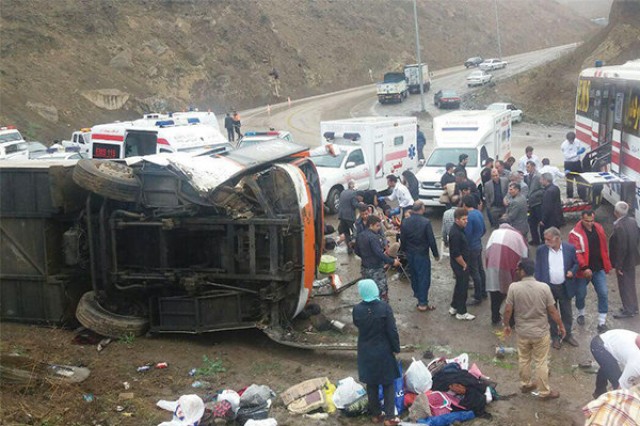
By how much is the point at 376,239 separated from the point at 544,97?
114 ft

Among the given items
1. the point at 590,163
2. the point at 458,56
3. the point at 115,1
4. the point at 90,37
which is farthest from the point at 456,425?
the point at 458,56

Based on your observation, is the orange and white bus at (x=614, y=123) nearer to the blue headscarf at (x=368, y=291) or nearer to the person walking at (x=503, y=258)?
the person walking at (x=503, y=258)

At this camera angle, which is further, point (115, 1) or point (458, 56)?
point (458, 56)

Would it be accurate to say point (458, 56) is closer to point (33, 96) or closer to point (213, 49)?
point (213, 49)

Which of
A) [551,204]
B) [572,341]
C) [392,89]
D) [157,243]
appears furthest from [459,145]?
[392,89]

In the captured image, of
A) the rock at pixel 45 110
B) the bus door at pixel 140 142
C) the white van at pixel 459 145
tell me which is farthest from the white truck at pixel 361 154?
the rock at pixel 45 110

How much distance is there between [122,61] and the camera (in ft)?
140

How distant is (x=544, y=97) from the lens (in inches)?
1581

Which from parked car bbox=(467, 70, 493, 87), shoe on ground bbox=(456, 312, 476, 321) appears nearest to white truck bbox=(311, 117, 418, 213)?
shoe on ground bbox=(456, 312, 476, 321)

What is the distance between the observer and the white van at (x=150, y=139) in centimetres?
1634

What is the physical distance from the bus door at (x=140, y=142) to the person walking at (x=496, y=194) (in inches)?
339

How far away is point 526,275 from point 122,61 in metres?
40.3

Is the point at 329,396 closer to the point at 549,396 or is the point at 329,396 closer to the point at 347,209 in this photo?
the point at 549,396

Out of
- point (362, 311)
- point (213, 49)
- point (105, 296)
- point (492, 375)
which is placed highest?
point (213, 49)
